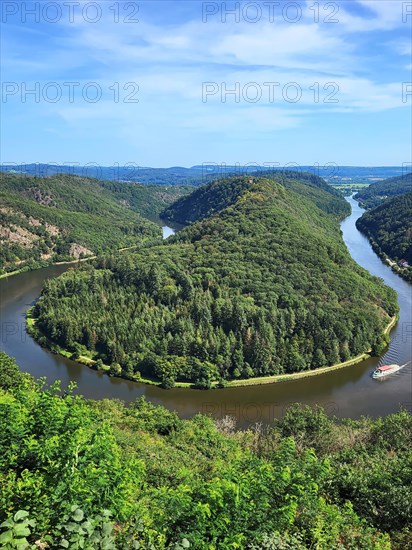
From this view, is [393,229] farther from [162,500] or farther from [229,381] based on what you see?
[162,500]

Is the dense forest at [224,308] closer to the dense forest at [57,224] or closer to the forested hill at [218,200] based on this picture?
the dense forest at [57,224]

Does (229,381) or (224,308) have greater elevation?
(224,308)

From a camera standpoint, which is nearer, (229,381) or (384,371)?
(384,371)

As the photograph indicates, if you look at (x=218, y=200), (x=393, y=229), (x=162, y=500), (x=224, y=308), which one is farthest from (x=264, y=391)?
(x=393, y=229)

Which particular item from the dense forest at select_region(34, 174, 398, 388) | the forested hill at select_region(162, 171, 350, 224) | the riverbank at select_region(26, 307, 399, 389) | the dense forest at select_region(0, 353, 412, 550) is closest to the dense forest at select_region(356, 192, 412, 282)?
the forested hill at select_region(162, 171, 350, 224)

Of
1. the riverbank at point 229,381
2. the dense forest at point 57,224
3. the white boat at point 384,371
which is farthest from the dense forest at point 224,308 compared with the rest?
the dense forest at point 57,224

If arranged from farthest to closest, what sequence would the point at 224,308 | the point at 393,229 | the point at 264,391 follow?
the point at 393,229, the point at 224,308, the point at 264,391
